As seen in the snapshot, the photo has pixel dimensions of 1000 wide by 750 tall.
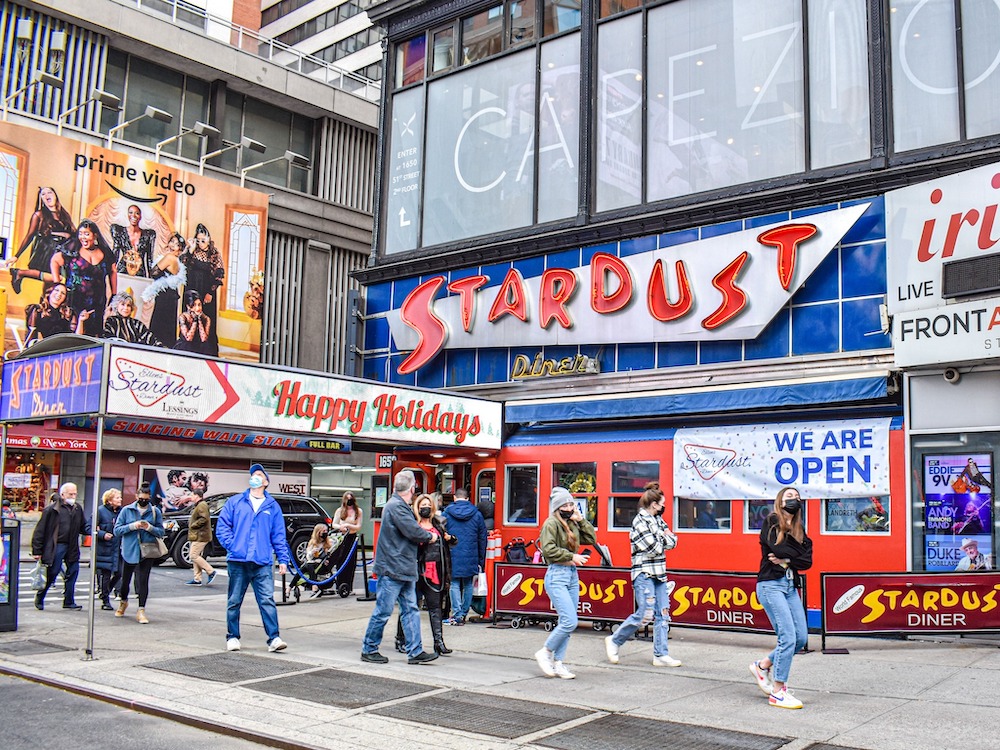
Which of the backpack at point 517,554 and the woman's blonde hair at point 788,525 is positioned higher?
the woman's blonde hair at point 788,525

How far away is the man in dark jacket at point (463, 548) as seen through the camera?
43.6 feet

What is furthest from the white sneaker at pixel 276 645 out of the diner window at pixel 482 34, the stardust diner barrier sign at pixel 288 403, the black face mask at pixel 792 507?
the diner window at pixel 482 34

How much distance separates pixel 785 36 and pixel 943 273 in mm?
5379

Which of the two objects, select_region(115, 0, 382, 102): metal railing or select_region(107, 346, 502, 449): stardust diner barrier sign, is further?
select_region(115, 0, 382, 102): metal railing

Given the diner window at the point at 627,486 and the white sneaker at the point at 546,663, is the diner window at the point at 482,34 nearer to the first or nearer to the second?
the diner window at the point at 627,486

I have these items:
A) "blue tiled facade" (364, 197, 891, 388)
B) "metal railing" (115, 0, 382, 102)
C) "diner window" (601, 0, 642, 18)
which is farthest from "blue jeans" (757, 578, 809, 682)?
"metal railing" (115, 0, 382, 102)

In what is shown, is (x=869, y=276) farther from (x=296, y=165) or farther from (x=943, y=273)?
(x=296, y=165)

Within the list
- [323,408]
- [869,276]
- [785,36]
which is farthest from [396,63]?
[869,276]

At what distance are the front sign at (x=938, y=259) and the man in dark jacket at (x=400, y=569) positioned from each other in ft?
23.6

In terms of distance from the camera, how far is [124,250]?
3053cm

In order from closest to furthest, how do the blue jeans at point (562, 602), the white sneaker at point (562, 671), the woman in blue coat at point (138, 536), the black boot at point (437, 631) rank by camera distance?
the blue jeans at point (562, 602)
the white sneaker at point (562, 671)
the black boot at point (437, 631)
the woman in blue coat at point (138, 536)

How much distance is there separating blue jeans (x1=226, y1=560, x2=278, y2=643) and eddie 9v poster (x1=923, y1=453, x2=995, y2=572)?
8347 millimetres

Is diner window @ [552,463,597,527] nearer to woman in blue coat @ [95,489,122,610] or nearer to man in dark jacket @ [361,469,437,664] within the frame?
man in dark jacket @ [361,469,437,664]

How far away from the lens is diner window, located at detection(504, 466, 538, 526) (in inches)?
660
